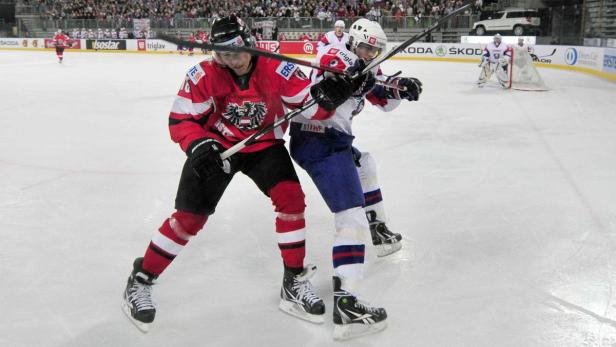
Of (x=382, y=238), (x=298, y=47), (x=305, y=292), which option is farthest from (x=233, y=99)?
(x=298, y=47)

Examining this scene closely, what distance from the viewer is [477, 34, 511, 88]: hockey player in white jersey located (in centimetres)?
1140

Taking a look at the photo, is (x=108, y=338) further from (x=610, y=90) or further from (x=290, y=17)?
(x=290, y=17)

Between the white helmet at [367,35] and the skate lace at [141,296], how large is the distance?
5.01 feet

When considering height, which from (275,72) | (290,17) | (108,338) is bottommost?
(108,338)

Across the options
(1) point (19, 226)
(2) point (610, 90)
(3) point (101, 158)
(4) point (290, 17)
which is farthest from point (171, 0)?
(1) point (19, 226)

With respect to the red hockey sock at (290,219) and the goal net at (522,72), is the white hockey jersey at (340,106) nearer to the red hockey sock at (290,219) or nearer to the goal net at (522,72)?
the red hockey sock at (290,219)

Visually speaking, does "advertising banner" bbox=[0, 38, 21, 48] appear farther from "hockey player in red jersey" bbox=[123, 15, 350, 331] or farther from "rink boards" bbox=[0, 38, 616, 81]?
"hockey player in red jersey" bbox=[123, 15, 350, 331]

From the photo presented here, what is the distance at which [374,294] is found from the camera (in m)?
2.78

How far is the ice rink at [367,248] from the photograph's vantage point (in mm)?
2451

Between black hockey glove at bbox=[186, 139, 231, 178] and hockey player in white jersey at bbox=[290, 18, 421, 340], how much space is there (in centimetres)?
43

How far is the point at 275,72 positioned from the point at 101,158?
3.73 m

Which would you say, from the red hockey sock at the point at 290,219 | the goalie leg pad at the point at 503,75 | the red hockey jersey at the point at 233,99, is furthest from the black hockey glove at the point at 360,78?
the goalie leg pad at the point at 503,75

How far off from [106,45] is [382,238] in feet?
79.1

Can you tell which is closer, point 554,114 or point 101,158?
point 101,158
